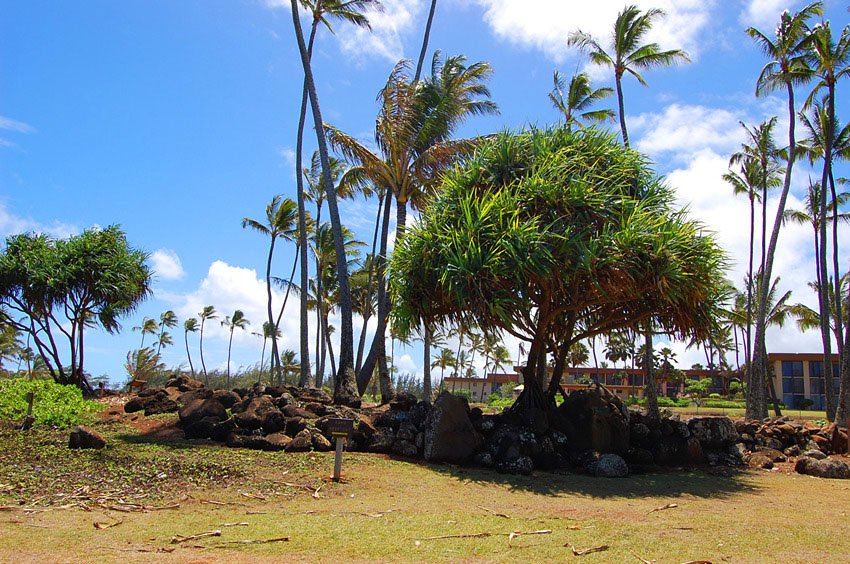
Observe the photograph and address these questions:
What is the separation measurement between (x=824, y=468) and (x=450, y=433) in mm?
7633

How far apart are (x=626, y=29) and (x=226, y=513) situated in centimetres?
2202

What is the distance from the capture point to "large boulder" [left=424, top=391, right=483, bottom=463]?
40.7 feet

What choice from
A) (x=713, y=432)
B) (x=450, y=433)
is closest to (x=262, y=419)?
(x=450, y=433)

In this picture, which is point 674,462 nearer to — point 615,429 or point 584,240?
point 615,429

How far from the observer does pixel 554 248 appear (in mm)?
12523

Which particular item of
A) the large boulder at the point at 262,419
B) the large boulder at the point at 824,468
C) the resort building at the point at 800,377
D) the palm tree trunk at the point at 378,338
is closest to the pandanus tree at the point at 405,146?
the palm tree trunk at the point at 378,338

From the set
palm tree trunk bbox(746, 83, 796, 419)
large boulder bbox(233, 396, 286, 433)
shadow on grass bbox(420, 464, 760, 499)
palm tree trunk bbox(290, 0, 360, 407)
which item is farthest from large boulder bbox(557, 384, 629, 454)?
palm tree trunk bbox(746, 83, 796, 419)

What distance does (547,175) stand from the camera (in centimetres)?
1337

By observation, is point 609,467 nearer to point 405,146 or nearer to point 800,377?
point 405,146

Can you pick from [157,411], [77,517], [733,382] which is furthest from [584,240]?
[733,382]

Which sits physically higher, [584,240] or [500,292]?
[584,240]

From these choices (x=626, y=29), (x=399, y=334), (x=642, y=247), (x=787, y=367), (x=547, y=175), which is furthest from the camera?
(x=787, y=367)

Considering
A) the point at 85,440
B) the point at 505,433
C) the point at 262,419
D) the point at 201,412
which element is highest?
the point at 201,412

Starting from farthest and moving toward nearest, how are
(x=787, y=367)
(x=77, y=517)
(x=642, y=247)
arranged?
(x=787, y=367)
(x=642, y=247)
(x=77, y=517)
